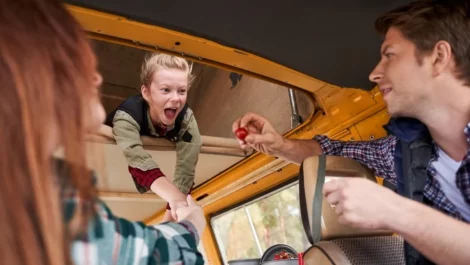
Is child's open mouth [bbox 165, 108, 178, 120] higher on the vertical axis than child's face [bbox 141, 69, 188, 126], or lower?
lower

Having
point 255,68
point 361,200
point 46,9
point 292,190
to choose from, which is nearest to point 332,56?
point 255,68

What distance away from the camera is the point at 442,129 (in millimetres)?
1729

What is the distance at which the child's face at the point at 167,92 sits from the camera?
234cm

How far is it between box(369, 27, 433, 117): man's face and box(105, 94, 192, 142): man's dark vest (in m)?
1.05

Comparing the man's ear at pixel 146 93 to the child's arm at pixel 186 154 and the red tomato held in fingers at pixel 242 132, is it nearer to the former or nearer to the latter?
the child's arm at pixel 186 154

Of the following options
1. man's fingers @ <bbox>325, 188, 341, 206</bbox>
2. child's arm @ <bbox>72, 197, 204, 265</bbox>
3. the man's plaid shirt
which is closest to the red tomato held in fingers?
the man's plaid shirt

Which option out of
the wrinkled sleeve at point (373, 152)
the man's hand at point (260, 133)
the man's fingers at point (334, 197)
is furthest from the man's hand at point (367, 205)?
the man's hand at point (260, 133)

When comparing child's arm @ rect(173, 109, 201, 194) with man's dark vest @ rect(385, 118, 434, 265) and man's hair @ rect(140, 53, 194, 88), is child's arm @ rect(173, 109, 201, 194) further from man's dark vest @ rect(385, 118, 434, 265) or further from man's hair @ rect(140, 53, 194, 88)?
man's dark vest @ rect(385, 118, 434, 265)

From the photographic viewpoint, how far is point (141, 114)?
241 centimetres

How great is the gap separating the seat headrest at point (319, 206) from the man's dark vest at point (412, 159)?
0.48 feet

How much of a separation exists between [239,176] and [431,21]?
5.57 ft

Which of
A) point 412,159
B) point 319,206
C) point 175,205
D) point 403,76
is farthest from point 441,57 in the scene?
point 175,205

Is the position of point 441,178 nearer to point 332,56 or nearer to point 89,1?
point 332,56

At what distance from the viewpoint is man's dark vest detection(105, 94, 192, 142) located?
7.85ft
